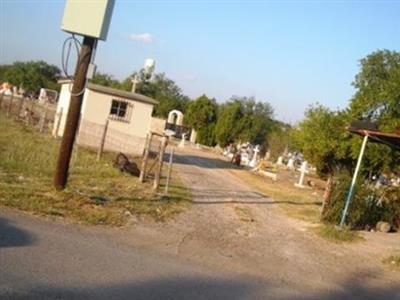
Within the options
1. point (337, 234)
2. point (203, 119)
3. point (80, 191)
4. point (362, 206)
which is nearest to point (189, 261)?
point (80, 191)

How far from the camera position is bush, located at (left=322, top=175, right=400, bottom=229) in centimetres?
1440

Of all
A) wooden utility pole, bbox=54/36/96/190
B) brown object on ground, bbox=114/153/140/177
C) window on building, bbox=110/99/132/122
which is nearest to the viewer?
wooden utility pole, bbox=54/36/96/190

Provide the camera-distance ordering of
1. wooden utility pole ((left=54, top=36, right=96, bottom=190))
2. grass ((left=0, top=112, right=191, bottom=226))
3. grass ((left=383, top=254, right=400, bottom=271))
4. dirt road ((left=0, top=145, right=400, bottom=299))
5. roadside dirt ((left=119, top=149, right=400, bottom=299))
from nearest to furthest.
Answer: dirt road ((left=0, top=145, right=400, bottom=299)), roadside dirt ((left=119, top=149, right=400, bottom=299)), grass ((left=0, top=112, right=191, bottom=226)), grass ((left=383, top=254, right=400, bottom=271)), wooden utility pole ((left=54, top=36, right=96, bottom=190))

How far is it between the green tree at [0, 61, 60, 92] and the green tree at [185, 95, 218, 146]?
43489 millimetres

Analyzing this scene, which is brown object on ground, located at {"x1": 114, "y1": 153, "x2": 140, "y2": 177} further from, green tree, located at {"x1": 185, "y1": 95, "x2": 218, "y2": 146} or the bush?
green tree, located at {"x1": 185, "y1": 95, "x2": 218, "y2": 146}

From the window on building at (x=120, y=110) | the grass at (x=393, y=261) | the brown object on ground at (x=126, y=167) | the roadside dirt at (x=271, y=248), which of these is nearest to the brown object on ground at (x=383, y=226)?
the roadside dirt at (x=271, y=248)

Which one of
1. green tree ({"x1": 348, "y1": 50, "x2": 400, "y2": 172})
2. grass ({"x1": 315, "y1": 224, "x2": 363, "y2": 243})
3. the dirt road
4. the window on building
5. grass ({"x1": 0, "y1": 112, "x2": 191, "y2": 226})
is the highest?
green tree ({"x1": 348, "y1": 50, "x2": 400, "y2": 172})

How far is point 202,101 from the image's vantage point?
2074 inches

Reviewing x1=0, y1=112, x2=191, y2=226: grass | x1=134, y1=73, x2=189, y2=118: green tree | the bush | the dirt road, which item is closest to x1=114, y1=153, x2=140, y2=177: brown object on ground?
x1=0, y1=112, x2=191, y2=226: grass

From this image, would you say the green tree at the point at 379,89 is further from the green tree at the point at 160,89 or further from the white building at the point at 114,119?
the green tree at the point at 160,89

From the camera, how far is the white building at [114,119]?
80.8 feet

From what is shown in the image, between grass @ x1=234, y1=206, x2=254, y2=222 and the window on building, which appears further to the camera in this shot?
the window on building

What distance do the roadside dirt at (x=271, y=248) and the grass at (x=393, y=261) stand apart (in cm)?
17

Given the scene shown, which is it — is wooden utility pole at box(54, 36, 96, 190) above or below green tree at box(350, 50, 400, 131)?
below
